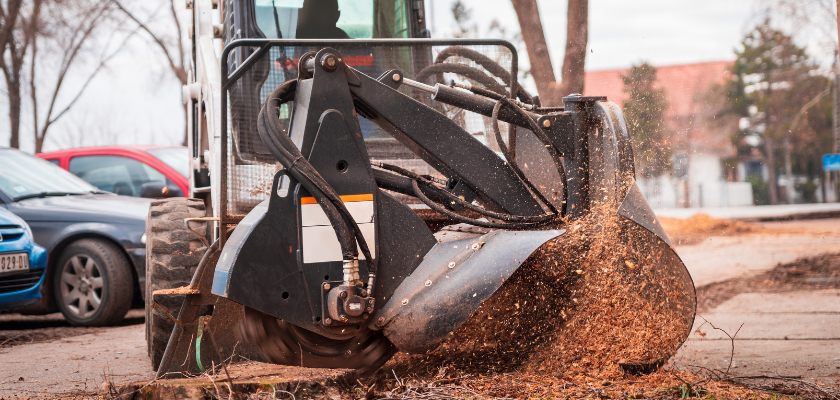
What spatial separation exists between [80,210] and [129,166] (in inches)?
→ 57.0

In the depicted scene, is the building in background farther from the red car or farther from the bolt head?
the bolt head

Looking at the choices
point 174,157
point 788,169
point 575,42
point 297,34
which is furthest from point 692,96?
point 297,34

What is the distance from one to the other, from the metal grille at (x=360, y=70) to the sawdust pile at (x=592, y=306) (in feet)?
2.65

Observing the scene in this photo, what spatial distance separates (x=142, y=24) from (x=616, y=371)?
76.2 feet

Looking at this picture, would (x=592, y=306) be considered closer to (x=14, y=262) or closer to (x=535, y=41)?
(x=14, y=262)

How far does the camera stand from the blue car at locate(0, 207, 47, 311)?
22.3ft

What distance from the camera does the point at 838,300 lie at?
8.14 meters

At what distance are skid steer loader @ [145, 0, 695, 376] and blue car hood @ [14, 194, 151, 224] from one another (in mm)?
3684

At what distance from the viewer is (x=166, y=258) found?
480 centimetres

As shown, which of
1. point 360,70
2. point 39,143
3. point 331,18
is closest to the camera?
point 360,70

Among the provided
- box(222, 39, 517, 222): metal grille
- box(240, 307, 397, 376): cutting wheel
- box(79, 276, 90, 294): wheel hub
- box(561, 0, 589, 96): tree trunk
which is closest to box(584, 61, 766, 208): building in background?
box(561, 0, 589, 96): tree trunk

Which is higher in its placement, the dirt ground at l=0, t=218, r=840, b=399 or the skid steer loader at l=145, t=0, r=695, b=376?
the skid steer loader at l=145, t=0, r=695, b=376

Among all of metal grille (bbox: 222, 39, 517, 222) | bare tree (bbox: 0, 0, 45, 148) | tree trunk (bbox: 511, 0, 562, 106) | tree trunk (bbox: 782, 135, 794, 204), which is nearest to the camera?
metal grille (bbox: 222, 39, 517, 222)

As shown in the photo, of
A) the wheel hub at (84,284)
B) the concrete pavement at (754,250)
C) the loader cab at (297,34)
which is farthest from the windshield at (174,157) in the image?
the concrete pavement at (754,250)
